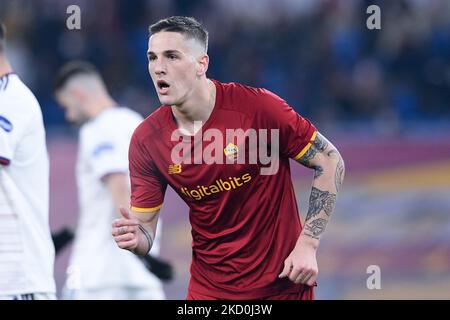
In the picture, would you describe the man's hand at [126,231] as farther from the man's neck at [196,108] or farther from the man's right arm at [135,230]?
the man's neck at [196,108]

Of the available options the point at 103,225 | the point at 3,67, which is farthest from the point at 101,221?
the point at 3,67

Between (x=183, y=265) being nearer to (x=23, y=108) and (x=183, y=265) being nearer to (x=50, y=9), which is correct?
(x=50, y=9)

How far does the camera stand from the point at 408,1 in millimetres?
12148

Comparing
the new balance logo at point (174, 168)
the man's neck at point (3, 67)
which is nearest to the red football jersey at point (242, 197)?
the new balance logo at point (174, 168)

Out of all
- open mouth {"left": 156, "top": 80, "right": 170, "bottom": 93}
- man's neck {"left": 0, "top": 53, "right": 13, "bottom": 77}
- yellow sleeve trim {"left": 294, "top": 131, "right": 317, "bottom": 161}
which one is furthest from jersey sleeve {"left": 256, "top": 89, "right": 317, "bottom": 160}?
man's neck {"left": 0, "top": 53, "right": 13, "bottom": 77}

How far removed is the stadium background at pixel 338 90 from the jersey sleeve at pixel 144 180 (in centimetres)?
481

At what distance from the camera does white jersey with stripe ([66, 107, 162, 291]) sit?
8.27 metres

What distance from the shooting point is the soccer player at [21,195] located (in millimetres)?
5914

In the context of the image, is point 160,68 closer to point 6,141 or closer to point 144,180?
point 144,180

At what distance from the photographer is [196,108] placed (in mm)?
5641

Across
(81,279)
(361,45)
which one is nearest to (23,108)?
(81,279)

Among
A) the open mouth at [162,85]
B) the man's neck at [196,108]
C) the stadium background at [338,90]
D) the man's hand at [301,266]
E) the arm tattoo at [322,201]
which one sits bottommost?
the man's hand at [301,266]

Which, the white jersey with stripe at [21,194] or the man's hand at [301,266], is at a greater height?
the white jersey with stripe at [21,194]

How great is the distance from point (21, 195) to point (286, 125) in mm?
1527
